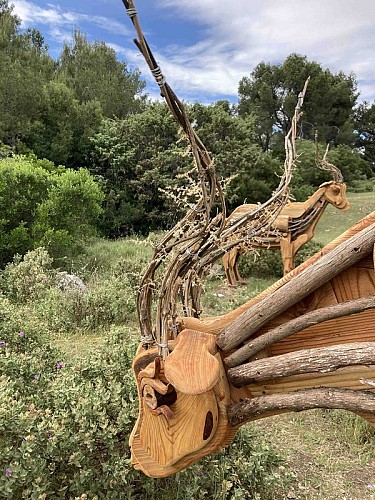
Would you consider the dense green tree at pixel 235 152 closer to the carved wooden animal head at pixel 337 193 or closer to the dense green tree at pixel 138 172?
the dense green tree at pixel 138 172

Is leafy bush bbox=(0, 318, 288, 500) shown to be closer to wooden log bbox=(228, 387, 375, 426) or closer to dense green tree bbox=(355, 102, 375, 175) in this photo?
wooden log bbox=(228, 387, 375, 426)

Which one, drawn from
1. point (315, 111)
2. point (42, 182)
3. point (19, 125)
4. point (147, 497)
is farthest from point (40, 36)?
point (147, 497)

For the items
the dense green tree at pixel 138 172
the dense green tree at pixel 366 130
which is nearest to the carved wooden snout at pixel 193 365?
the dense green tree at pixel 138 172

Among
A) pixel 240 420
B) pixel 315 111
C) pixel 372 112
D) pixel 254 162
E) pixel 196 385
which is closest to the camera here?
pixel 196 385

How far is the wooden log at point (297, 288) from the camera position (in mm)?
655

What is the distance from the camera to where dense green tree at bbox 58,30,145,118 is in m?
14.9

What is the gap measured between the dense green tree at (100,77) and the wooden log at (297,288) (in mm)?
14611

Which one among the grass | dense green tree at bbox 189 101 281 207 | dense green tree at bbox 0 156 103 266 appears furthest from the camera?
dense green tree at bbox 189 101 281 207

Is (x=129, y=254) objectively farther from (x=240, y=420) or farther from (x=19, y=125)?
(x=240, y=420)

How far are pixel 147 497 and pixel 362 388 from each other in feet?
5.00

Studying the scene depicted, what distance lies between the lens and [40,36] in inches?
632

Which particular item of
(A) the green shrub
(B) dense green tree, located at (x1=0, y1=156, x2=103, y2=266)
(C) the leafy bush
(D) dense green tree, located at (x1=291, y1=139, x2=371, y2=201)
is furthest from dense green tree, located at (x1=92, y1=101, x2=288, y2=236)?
(C) the leafy bush

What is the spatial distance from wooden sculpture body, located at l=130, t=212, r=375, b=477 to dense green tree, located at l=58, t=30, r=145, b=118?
14.6 meters

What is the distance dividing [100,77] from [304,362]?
16.8 meters
